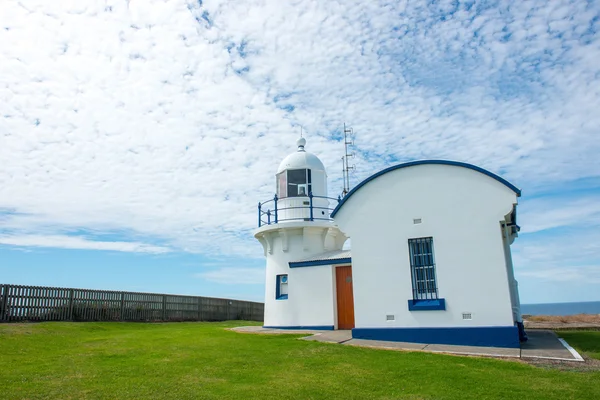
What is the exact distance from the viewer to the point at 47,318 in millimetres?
14711

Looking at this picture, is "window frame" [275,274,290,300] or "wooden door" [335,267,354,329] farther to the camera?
"window frame" [275,274,290,300]

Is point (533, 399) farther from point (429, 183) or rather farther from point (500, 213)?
point (429, 183)

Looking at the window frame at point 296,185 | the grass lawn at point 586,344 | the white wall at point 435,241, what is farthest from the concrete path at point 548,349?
the window frame at point 296,185

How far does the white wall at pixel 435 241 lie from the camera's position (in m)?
10.7

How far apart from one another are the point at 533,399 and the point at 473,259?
5.28 meters

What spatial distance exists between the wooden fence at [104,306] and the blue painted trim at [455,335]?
34.4 ft

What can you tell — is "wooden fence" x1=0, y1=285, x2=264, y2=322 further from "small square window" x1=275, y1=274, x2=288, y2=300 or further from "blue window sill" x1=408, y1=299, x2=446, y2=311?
"blue window sill" x1=408, y1=299, x2=446, y2=311

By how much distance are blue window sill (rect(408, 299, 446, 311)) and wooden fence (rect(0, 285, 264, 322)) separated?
38.4ft

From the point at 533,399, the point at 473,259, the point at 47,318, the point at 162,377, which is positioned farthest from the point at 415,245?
the point at 47,318

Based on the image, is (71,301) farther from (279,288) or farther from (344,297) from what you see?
(344,297)

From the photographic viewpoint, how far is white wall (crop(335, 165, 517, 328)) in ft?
35.0

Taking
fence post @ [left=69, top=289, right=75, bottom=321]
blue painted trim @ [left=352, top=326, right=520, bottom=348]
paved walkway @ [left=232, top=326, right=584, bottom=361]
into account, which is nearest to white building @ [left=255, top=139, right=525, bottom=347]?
blue painted trim @ [left=352, top=326, right=520, bottom=348]

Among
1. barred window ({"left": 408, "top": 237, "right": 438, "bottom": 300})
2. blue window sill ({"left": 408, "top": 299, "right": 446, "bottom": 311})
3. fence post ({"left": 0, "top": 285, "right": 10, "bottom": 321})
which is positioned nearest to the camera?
blue window sill ({"left": 408, "top": 299, "right": 446, "bottom": 311})

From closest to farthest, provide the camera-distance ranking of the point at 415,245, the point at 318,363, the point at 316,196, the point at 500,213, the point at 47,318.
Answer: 1. the point at 318,363
2. the point at 500,213
3. the point at 415,245
4. the point at 47,318
5. the point at 316,196
